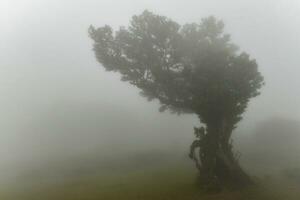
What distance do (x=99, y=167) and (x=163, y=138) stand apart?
5.20 metres

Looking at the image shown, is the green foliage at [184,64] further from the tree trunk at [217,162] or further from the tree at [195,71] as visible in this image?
the tree trunk at [217,162]

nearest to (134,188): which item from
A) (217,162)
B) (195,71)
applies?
(217,162)

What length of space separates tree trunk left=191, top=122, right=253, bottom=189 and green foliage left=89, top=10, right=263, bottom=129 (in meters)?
1.34

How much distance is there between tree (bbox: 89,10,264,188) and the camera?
3416 cm

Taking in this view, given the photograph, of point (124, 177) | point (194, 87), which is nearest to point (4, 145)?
point (124, 177)

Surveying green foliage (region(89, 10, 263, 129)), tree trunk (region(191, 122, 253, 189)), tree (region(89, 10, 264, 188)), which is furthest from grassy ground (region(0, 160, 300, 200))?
green foliage (region(89, 10, 263, 129))

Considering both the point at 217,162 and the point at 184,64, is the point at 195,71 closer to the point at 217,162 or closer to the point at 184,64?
the point at 184,64

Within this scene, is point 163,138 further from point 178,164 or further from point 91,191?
point 91,191

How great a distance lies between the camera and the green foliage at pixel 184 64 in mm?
34469

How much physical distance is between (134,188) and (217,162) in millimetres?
7432

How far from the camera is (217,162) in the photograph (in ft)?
111

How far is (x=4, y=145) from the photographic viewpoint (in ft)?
109

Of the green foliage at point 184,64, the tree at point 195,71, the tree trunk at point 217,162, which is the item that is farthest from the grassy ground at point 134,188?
the green foliage at point 184,64

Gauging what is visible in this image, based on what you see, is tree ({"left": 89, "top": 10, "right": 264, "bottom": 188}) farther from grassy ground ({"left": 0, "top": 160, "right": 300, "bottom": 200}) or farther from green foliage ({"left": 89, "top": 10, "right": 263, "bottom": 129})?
grassy ground ({"left": 0, "top": 160, "right": 300, "bottom": 200})
